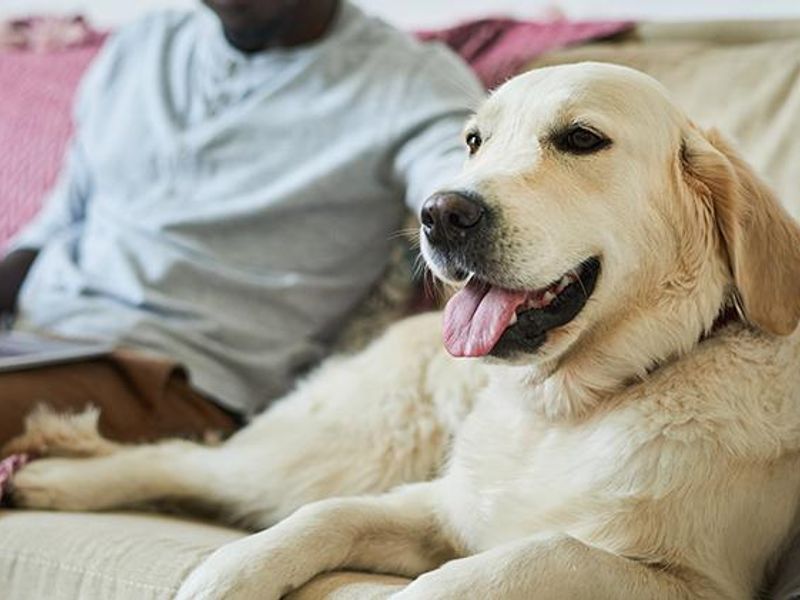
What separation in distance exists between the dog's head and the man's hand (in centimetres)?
122

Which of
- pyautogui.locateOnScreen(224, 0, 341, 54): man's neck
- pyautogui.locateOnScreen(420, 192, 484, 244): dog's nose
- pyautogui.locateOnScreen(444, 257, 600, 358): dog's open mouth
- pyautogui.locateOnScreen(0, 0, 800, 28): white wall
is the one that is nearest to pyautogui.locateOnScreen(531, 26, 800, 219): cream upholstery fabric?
pyautogui.locateOnScreen(0, 0, 800, 28): white wall

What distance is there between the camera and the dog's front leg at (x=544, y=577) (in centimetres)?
116

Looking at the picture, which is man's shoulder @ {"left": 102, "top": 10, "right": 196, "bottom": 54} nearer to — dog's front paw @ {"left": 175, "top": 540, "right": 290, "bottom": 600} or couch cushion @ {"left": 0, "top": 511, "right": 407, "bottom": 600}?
couch cushion @ {"left": 0, "top": 511, "right": 407, "bottom": 600}

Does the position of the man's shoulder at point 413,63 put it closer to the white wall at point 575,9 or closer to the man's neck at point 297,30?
the man's neck at point 297,30

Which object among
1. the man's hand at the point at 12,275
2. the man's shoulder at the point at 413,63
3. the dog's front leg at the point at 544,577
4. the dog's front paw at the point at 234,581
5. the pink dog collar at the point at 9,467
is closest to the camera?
the dog's front leg at the point at 544,577

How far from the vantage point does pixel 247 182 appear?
7.18 feet

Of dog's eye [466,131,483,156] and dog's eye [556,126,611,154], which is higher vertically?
dog's eye [556,126,611,154]

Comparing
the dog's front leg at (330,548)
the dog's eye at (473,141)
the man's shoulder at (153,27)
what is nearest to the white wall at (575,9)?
the man's shoulder at (153,27)

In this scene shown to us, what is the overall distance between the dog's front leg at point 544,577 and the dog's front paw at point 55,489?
677 mm

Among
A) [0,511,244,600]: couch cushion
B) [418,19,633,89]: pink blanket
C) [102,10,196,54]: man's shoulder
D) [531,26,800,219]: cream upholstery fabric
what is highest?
[531,26,800,219]: cream upholstery fabric

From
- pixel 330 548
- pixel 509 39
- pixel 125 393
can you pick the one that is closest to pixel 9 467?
pixel 125 393

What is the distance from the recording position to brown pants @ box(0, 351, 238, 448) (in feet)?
6.16

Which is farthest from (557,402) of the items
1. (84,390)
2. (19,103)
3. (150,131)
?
(19,103)

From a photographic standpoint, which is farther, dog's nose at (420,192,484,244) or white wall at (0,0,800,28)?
white wall at (0,0,800,28)
